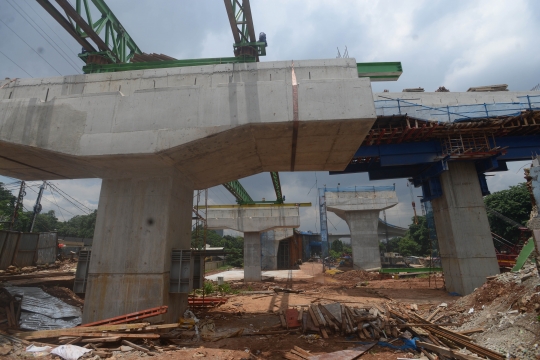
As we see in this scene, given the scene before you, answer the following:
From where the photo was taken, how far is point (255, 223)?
24.4 m

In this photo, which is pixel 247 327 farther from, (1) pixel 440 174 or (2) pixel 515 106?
(2) pixel 515 106

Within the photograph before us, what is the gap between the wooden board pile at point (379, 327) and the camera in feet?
23.0

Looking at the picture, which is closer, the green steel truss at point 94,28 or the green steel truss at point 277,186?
the green steel truss at point 94,28

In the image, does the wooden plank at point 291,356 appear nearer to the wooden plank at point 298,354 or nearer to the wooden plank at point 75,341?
the wooden plank at point 298,354

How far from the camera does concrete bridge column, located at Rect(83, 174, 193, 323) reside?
7.88 metres

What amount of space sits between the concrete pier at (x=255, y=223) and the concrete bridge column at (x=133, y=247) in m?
15.3

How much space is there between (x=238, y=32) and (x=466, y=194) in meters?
13.7

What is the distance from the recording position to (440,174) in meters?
15.8

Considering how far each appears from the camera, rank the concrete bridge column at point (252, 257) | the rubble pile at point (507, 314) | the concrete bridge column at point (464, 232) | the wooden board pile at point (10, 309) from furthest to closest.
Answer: the concrete bridge column at point (252, 257) → the concrete bridge column at point (464, 232) → the wooden board pile at point (10, 309) → the rubble pile at point (507, 314)

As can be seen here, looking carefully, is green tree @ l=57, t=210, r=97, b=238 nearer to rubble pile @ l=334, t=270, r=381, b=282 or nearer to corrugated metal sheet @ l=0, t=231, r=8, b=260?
corrugated metal sheet @ l=0, t=231, r=8, b=260

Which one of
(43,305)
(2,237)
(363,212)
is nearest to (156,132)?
(43,305)

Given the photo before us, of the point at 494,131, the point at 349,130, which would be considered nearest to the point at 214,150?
the point at 349,130

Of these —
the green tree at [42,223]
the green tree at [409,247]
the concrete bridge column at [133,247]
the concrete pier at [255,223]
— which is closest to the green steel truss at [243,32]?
the concrete bridge column at [133,247]

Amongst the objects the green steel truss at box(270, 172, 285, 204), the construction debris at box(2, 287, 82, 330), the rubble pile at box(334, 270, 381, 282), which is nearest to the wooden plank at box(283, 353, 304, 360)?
the construction debris at box(2, 287, 82, 330)
